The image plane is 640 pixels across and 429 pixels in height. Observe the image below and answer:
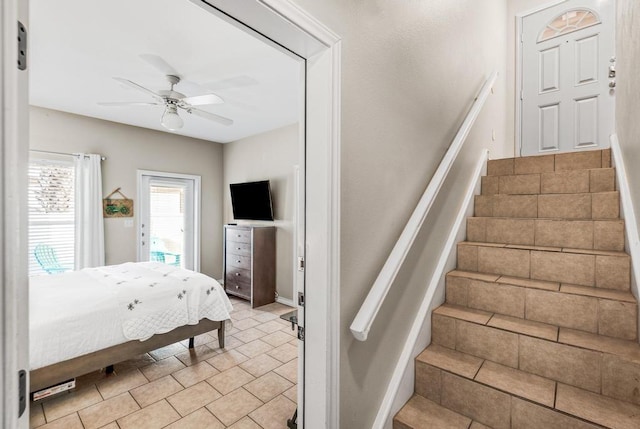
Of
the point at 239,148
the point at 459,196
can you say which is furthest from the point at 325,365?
the point at 239,148

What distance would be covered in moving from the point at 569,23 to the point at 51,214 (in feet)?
21.7

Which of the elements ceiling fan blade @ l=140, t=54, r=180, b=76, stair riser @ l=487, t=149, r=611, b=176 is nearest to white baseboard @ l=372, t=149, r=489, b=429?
stair riser @ l=487, t=149, r=611, b=176

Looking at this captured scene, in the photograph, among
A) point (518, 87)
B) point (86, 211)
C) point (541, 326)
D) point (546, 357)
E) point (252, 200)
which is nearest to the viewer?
point (546, 357)

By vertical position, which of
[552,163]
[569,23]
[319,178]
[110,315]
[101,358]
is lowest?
[101,358]

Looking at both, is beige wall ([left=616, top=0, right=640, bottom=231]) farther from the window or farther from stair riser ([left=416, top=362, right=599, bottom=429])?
the window

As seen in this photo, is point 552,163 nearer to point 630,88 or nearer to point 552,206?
point 552,206

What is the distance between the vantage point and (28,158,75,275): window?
149 inches

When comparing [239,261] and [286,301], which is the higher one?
[239,261]

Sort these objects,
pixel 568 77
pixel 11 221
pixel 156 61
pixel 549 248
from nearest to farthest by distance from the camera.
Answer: pixel 11 221 → pixel 549 248 → pixel 156 61 → pixel 568 77

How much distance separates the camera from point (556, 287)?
5.37ft

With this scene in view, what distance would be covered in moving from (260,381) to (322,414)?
1511 millimetres

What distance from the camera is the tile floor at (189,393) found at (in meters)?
2.02

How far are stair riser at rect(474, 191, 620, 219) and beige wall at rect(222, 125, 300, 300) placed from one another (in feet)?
9.07

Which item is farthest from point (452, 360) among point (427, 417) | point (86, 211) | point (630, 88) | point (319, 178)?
point (86, 211)
